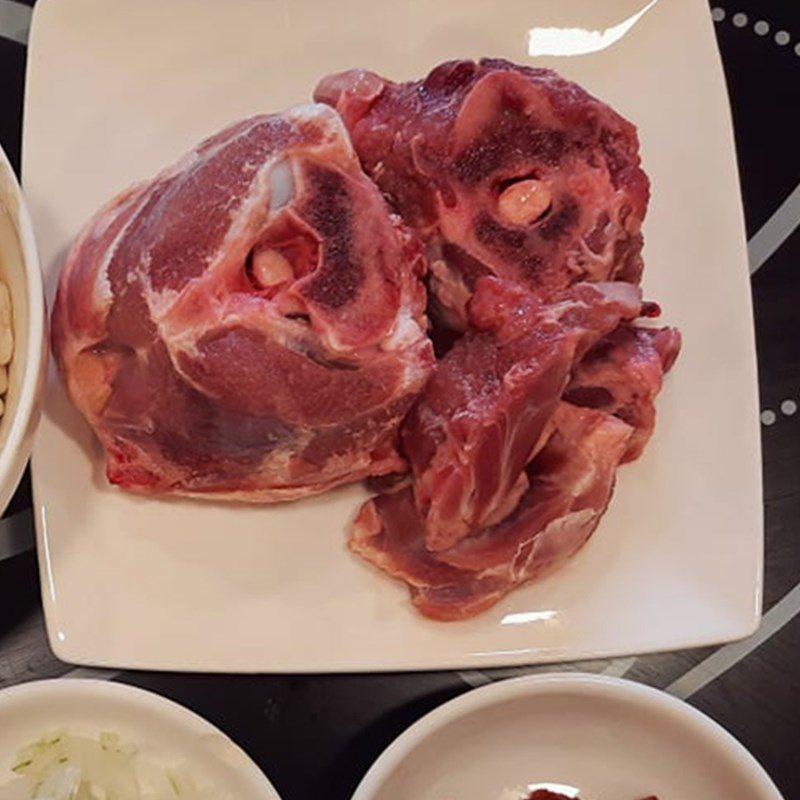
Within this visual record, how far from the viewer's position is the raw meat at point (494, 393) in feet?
5.65

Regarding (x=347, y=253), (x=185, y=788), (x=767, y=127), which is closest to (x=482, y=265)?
(x=347, y=253)

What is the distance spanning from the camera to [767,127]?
2166 millimetres

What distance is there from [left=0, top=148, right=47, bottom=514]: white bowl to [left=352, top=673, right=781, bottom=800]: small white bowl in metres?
0.62

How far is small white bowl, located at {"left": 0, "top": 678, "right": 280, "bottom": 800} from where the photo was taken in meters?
1.79

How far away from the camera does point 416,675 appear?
195 cm

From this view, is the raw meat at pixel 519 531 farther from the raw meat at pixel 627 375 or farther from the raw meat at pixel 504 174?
the raw meat at pixel 504 174

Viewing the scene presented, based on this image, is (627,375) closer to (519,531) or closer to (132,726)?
(519,531)

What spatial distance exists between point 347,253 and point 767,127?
847 millimetres

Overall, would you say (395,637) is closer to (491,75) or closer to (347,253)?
(347,253)

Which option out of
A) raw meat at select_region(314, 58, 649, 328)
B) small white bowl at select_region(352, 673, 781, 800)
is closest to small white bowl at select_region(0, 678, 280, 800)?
small white bowl at select_region(352, 673, 781, 800)

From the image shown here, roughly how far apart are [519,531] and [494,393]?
20 cm

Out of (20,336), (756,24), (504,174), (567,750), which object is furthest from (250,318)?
(756,24)

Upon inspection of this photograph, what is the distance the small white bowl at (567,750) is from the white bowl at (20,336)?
617 millimetres

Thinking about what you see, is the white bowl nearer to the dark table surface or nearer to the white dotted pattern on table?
the dark table surface
